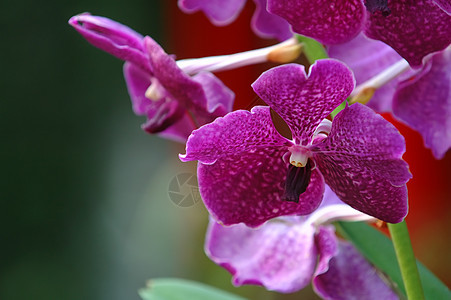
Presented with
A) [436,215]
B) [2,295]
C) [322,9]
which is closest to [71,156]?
[2,295]

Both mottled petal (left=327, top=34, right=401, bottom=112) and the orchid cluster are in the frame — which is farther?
mottled petal (left=327, top=34, right=401, bottom=112)

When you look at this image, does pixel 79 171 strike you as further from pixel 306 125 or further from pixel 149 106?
pixel 306 125

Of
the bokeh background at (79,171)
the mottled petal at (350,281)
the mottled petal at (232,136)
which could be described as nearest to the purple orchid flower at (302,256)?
the mottled petal at (350,281)

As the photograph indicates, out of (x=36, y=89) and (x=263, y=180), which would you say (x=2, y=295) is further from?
(x=263, y=180)

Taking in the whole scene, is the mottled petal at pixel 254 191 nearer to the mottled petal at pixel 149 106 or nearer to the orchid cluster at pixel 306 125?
the orchid cluster at pixel 306 125

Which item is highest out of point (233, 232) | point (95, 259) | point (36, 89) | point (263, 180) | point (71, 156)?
point (263, 180)

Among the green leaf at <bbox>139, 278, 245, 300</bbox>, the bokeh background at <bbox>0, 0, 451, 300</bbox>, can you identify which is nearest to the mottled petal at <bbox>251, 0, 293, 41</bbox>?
the green leaf at <bbox>139, 278, 245, 300</bbox>

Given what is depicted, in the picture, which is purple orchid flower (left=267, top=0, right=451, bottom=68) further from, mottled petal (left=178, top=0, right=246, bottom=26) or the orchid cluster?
mottled petal (left=178, top=0, right=246, bottom=26)
